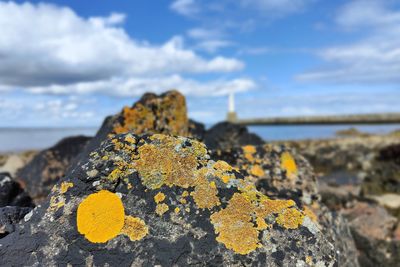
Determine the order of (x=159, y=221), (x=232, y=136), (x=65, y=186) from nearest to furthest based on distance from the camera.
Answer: (x=159, y=221) → (x=65, y=186) → (x=232, y=136)

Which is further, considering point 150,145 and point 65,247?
point 150,145

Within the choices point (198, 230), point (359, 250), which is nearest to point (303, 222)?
point (198, 230)

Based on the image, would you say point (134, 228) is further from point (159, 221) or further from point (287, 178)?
point (287, 178)

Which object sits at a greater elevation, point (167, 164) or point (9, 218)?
point (167, 164)

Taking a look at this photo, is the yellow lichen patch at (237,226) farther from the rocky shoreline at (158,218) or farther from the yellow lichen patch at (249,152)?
the yellow lichen patch at (249,152)

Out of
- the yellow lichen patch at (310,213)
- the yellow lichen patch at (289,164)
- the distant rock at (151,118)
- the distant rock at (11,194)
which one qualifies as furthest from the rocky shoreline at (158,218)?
the distant rock at (151,118)

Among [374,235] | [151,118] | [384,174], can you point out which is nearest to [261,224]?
[151,118]

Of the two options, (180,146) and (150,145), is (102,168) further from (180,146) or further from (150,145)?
(180,146)
